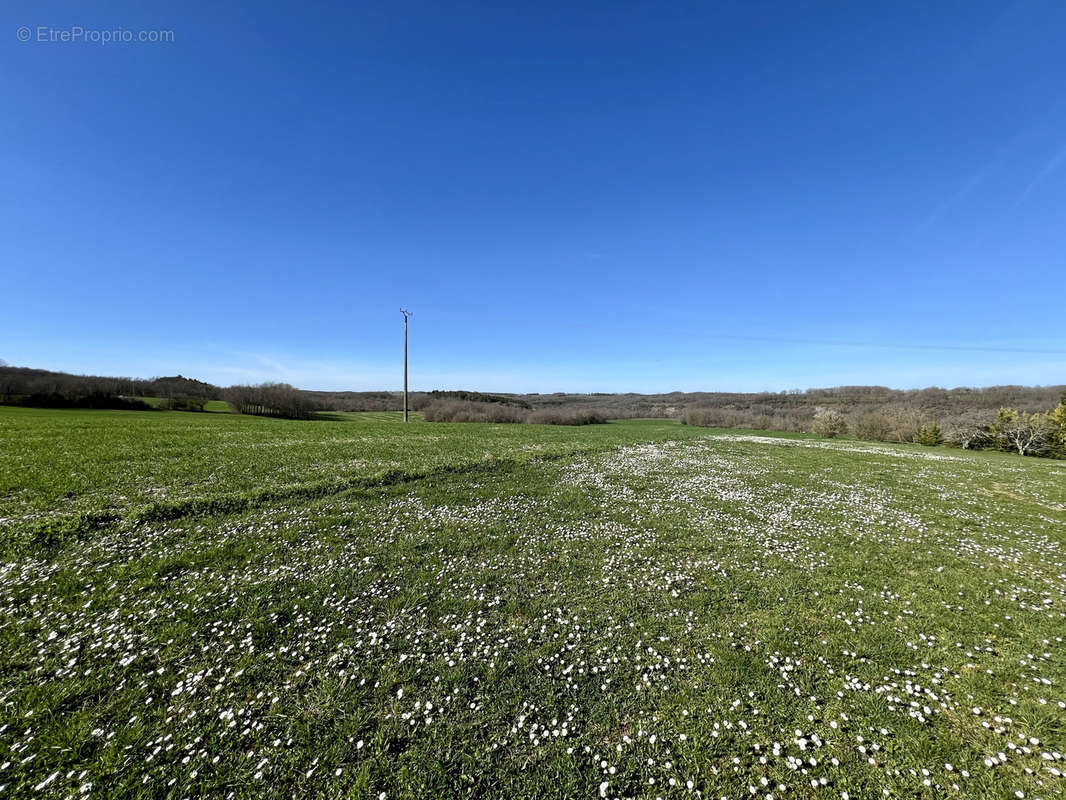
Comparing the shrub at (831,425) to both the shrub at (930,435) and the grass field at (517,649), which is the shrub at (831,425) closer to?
the shrub at (930,435)

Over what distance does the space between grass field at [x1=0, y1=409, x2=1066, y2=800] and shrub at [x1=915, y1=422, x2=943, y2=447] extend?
39.5 metres

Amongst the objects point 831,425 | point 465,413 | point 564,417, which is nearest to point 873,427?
point 831,425

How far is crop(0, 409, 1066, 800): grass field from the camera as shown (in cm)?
372

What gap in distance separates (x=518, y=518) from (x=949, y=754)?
8.96 m

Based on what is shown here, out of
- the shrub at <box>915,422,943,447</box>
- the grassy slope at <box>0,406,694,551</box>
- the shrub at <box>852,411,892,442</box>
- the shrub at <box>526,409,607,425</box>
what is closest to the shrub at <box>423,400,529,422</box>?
the shrub at <box>526,409,607,425</box>

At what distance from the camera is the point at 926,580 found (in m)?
7.74

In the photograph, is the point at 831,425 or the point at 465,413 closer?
the point at 831,425

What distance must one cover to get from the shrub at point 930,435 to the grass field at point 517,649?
39452mm

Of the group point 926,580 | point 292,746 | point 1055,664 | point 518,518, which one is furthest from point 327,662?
point 926,580

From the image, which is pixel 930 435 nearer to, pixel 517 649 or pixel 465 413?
pixel 517 649

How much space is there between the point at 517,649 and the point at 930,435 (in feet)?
187

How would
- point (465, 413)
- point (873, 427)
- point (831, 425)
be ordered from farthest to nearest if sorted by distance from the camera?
point (465, 413) < point (831, 425) < point (873, 427)

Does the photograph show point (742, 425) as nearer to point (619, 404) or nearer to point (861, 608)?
point (619, 404)

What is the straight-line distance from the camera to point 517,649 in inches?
219
